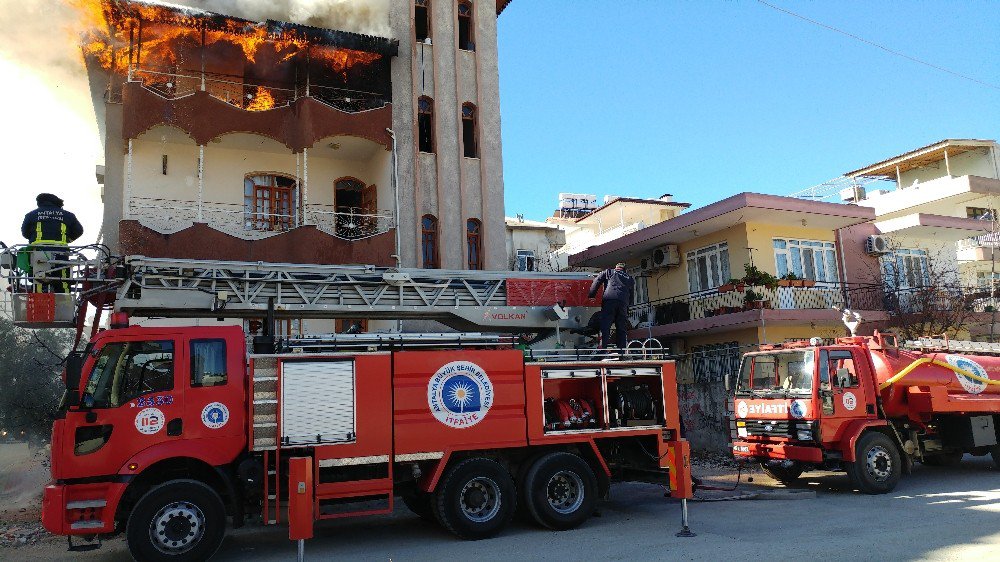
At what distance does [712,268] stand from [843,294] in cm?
397

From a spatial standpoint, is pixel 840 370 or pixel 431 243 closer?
pixel 840 370

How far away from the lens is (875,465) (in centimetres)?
1217

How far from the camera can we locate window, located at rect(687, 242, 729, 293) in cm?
2080

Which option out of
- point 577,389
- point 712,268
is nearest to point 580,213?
point 712,268

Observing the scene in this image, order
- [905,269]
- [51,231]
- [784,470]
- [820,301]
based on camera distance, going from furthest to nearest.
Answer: [905,269]
[820,301]
[784,470]
[51,231]

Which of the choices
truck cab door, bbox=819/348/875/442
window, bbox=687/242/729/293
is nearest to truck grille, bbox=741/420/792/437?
truck cab door, bbox=819/348/875/442

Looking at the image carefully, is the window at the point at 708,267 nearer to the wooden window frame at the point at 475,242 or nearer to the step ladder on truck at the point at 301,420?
the wooden window frame at the point at 475,242

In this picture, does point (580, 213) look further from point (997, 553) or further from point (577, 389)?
point (997, 553)

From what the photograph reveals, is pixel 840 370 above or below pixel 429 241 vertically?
below

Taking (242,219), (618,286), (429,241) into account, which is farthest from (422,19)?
(618,286)

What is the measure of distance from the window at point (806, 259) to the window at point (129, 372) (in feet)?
56.7

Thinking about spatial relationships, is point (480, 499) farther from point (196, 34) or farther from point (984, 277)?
point (984, 277)

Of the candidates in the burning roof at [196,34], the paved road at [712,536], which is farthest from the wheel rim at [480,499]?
the burning roof at [196,34]

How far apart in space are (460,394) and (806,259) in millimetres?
15776
